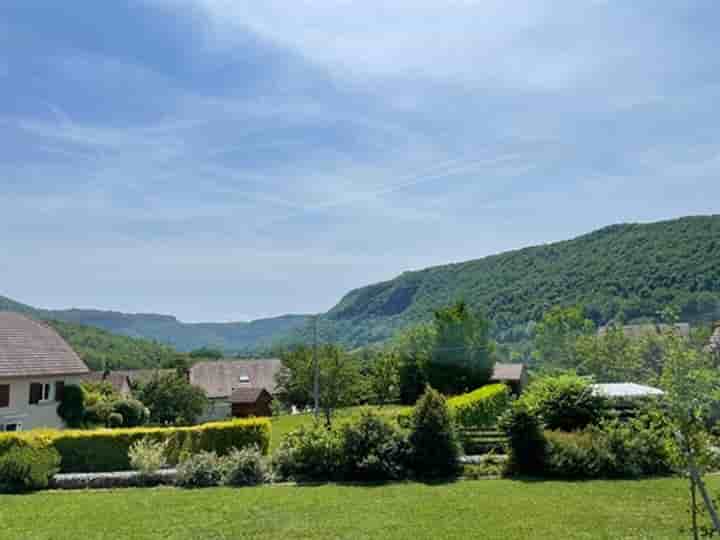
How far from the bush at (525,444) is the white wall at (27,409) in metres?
23.9

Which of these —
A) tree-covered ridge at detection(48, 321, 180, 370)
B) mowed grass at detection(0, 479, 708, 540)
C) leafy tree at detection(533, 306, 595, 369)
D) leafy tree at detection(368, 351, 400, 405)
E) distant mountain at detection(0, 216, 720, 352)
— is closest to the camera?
mowed grass at detection(0, 479, 708, 540)

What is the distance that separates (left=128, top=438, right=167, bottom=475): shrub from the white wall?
14532mm

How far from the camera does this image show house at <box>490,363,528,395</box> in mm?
50688

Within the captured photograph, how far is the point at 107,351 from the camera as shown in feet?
320

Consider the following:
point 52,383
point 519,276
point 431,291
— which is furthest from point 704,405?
point 431,291

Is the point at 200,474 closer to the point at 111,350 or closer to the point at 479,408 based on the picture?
the point at 479,408

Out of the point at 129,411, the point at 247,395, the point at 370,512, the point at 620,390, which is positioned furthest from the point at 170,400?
the point at 370,512

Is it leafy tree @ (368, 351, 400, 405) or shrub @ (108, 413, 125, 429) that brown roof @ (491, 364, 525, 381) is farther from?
shrub @ (108, 413, 125, 429)

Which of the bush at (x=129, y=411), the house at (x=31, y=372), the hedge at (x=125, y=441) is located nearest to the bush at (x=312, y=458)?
the hedge at (x=125, y=441)

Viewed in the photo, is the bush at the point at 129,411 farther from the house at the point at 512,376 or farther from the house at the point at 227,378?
the house at the point at 512,376

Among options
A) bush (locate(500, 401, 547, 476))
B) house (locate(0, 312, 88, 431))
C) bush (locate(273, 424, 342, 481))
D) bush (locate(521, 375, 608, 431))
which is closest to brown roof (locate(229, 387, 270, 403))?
house (locate(0, 312, 88, 431))

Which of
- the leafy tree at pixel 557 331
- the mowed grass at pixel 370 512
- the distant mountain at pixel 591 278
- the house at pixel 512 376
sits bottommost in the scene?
the house at pixel 512 376

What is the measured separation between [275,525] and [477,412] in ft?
58.8

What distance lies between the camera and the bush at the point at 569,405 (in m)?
16.5
